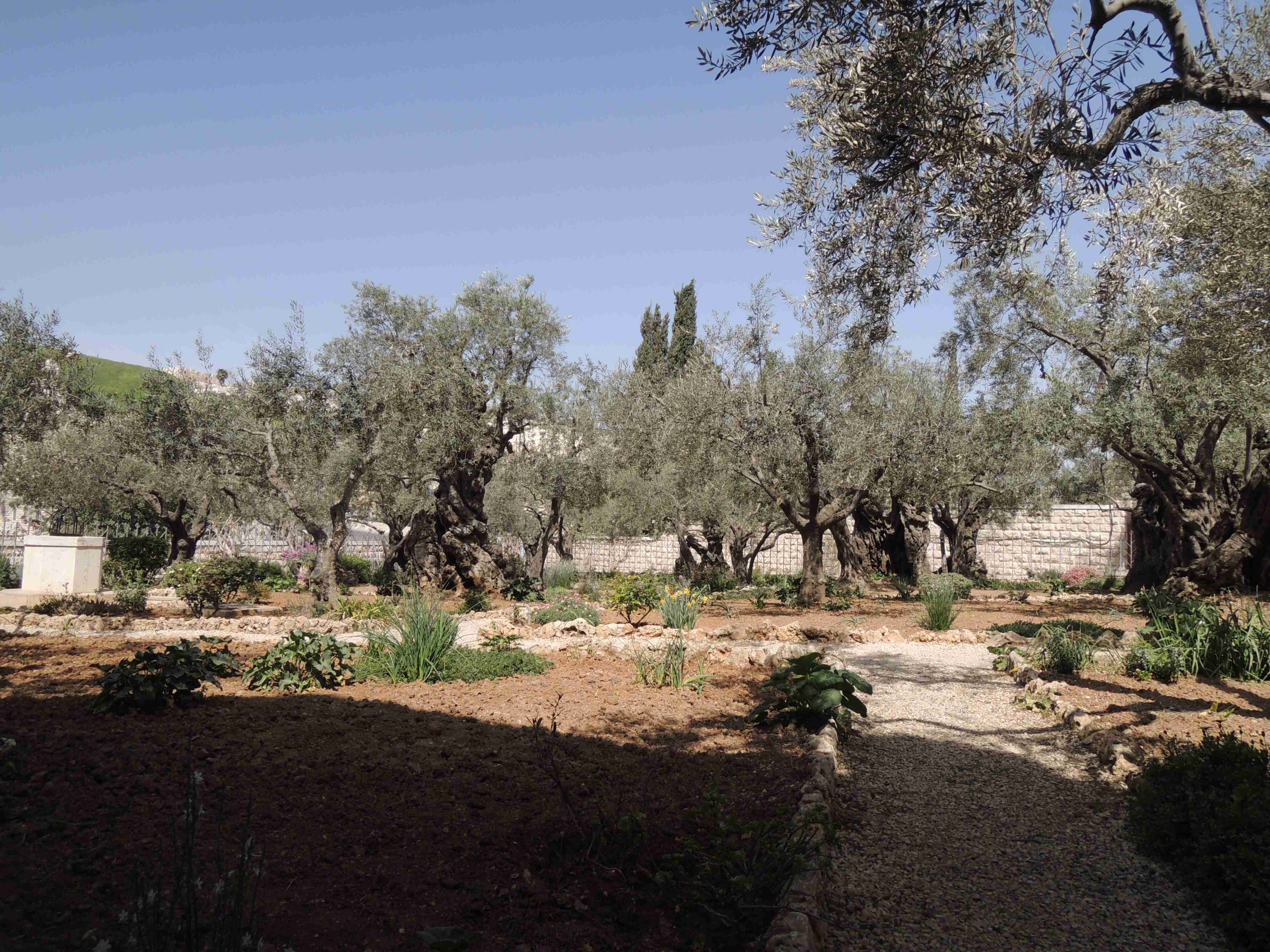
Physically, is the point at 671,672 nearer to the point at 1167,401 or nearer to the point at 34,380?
the point at 1167,401

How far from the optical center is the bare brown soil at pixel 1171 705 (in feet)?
16.8

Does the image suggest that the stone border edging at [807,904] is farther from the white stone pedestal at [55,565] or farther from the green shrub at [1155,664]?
the white stone pedestal at [55,565]

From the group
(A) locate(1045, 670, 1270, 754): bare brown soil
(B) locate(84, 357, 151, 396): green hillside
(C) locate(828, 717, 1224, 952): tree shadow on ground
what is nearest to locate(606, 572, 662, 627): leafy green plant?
(A) locate(1045, 670, 1270, 754): bare brown soil

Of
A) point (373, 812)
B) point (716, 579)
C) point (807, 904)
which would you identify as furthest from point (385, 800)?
point (716, 579)

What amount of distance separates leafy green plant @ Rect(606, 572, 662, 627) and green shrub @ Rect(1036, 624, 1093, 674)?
5.08 m

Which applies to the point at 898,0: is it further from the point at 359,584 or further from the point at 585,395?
the point at 359,584

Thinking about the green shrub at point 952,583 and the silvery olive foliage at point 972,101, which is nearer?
the silvery olive foliage at point 972,101

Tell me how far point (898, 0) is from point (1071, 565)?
21740 mm

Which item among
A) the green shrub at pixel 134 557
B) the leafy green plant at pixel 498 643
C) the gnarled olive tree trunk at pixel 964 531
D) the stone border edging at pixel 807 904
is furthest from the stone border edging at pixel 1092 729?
the green shrub at pixel 134 557

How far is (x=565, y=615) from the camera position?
1091cm

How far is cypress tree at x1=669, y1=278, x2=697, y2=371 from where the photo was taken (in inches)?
1180

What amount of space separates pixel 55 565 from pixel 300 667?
9.63m

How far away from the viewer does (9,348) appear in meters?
16.0

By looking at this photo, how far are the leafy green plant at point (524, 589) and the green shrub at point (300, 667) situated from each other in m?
8.52
